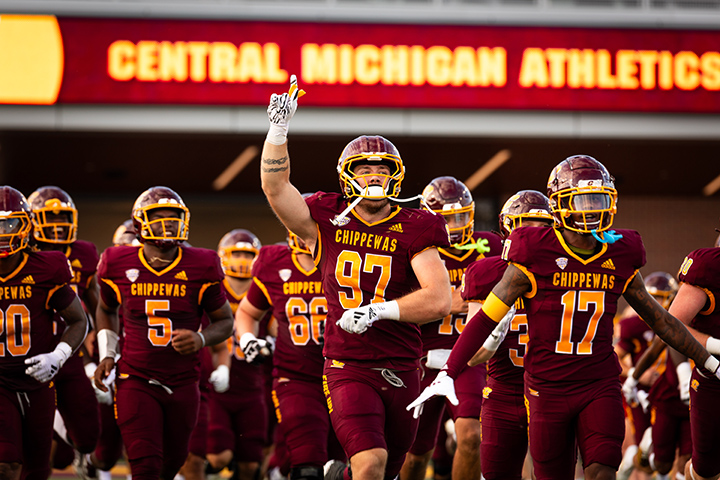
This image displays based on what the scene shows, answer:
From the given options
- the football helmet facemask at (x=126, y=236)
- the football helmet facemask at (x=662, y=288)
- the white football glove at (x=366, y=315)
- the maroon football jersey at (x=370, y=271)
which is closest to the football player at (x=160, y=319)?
the maroon football jersey at (x=370, y=271)

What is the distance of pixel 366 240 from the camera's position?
16.6 ft

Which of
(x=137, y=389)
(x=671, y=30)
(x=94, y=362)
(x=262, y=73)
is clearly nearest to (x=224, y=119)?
(x=262, y=73)

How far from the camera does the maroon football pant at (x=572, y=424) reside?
4.87 metres

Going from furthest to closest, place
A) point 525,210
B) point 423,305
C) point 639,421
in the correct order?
1. point 639,421
2. point 525,210
3. point 423,305

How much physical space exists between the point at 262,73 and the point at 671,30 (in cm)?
537

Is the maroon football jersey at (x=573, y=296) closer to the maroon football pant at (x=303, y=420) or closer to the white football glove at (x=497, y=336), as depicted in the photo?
the white football glove at (x=497, y=336)

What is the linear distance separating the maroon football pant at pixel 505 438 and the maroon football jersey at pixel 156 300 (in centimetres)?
204

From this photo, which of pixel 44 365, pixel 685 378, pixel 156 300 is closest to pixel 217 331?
pixel 156 300

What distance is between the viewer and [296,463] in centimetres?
636

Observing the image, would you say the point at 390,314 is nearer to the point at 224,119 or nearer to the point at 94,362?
the point at 94,362

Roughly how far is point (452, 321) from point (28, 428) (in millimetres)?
2902

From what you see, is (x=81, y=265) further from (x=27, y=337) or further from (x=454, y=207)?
(x=454, y=207)

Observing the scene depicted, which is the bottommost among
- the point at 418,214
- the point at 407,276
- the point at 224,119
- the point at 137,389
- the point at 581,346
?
the point at 137,389

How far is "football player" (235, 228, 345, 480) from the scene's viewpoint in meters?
6.44
